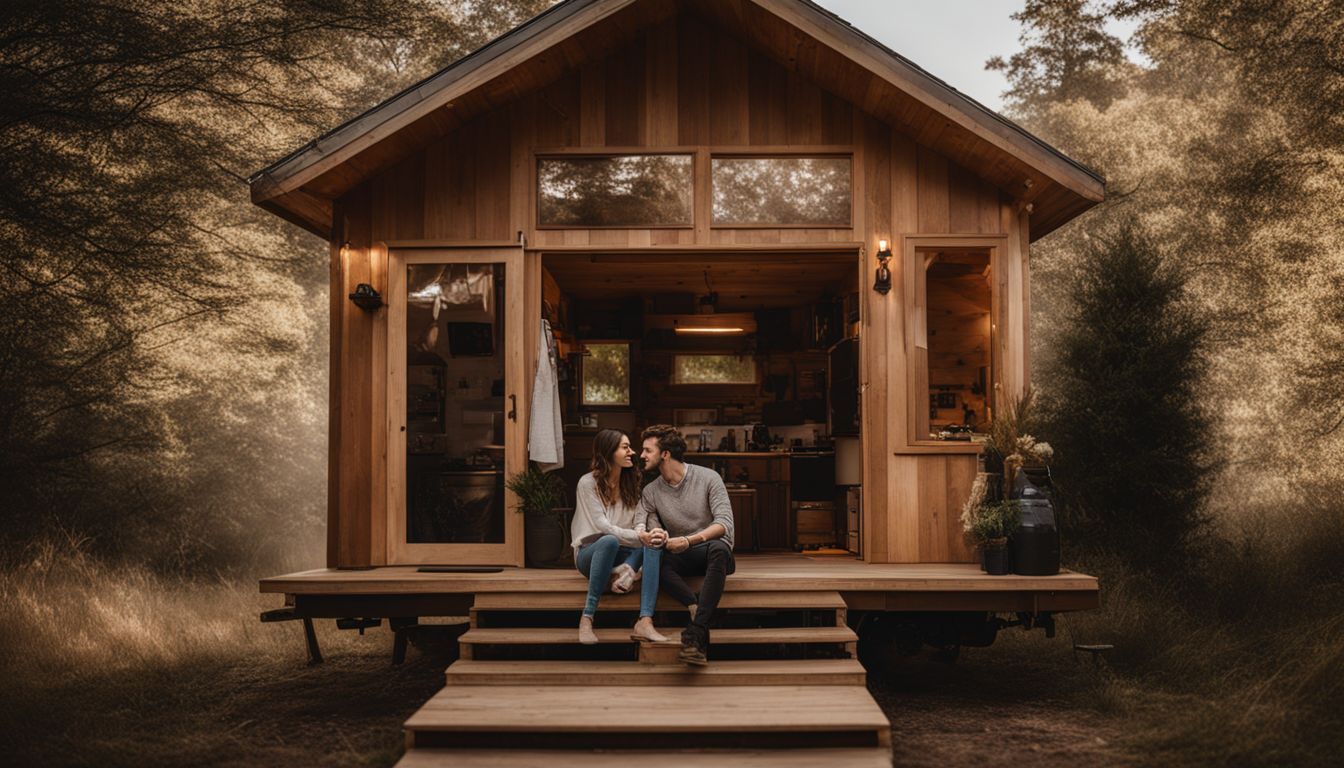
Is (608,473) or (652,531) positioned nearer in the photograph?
(652,531)

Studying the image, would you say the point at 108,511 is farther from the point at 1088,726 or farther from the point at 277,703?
the point at 1088,726

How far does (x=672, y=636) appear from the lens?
5.30 m

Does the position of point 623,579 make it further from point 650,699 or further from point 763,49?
point 763,49

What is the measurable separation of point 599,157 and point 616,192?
303mm

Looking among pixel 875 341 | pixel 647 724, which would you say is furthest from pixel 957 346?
pixel 647 724

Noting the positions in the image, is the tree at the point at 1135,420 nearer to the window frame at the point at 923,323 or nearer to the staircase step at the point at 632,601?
the window frame at the point at 923,323

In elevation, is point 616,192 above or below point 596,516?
above

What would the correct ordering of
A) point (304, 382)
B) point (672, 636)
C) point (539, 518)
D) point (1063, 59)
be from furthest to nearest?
1. point (1063, 59)
2. point (304, 382)
3. point (539, 518)
4. point (672, 636)

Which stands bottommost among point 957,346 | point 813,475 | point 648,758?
point 648,758

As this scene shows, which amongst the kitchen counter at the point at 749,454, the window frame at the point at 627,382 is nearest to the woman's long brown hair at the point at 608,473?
the kitchen counter at the point at 749,454

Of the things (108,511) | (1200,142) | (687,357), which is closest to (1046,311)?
(1200,142)

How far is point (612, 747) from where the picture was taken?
450 centimetres

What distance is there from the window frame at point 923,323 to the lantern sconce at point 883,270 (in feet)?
0.39

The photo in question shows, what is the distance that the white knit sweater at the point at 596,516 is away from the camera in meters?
5.62
